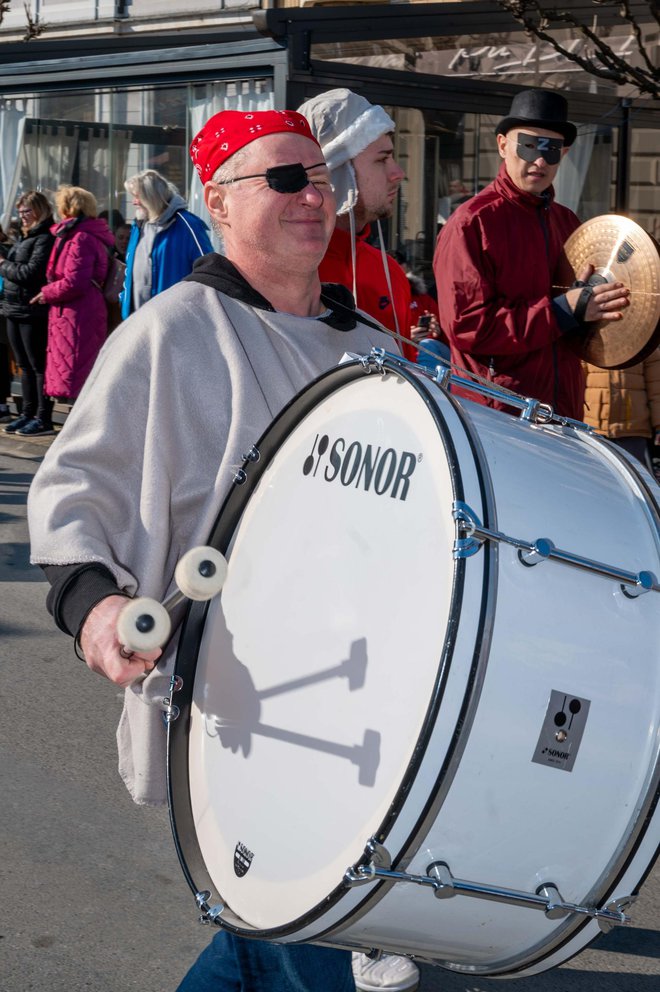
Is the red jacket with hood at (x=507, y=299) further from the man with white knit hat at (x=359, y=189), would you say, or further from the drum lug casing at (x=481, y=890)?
the drum lug casing at (x=481, y=890)

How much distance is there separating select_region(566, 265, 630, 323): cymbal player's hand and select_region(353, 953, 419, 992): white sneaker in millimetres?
2010

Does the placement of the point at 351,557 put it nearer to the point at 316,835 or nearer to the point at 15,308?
the point at 316,835

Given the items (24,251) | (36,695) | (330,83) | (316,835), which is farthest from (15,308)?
(316,835)

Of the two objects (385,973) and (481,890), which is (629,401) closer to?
(385,973)

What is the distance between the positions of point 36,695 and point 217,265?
280 centimetres

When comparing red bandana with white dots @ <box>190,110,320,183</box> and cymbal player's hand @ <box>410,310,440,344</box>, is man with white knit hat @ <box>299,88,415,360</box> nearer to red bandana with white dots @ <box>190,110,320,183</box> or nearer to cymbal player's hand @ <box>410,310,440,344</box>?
red bandana with white dots @ <box>190,110,320,183</box>

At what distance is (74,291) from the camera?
880 centimetres

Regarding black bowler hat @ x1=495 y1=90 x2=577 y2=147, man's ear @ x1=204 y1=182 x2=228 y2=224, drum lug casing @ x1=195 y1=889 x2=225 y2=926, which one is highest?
black bowler hat @ x1=495 y1=90 x2=577 y2=147

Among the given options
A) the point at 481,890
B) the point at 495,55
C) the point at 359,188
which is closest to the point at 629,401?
the point at 359,188

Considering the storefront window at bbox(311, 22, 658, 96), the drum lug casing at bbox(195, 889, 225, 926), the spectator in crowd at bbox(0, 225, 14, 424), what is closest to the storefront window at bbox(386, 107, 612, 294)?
the storefront window at bbox(311, 22, 658, 96)

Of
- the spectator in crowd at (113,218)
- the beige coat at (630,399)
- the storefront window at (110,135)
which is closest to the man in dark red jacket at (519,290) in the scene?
the beige coat at (630,399)

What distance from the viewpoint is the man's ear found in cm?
218

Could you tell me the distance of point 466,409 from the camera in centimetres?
179

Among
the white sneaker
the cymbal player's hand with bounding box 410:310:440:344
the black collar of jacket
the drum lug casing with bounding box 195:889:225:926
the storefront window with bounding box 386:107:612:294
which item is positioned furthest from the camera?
the storefront window with bounding box 386:107:612:294
